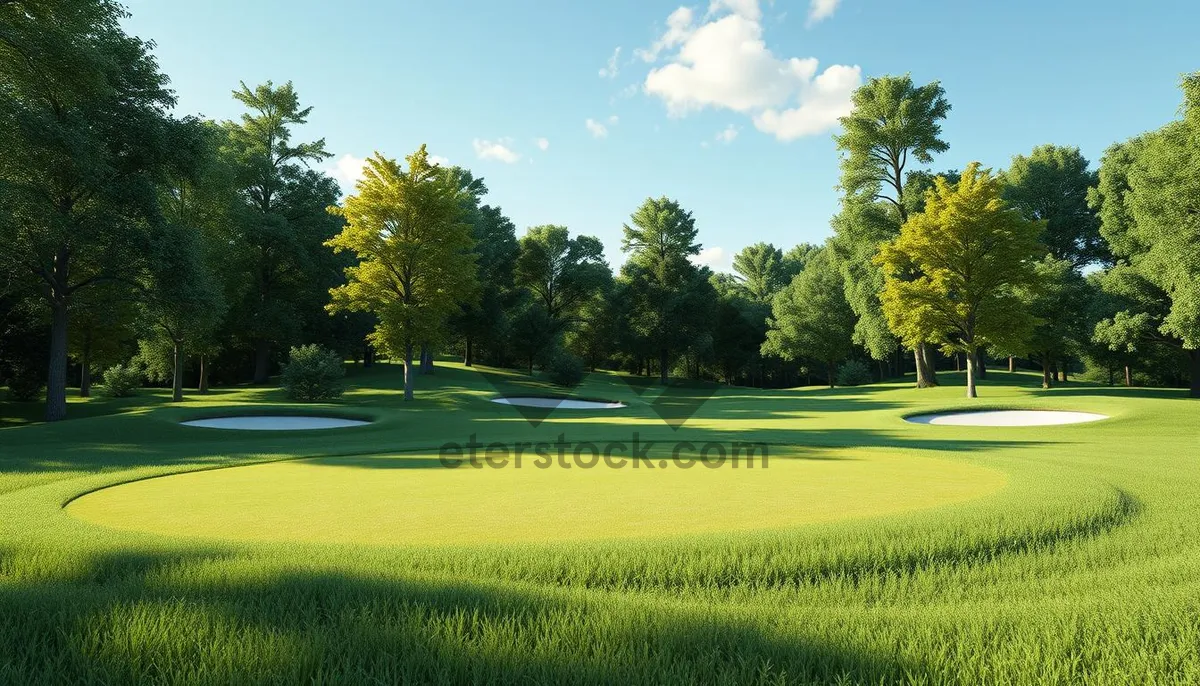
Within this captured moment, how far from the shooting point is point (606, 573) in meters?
4.73

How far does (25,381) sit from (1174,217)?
4857cm

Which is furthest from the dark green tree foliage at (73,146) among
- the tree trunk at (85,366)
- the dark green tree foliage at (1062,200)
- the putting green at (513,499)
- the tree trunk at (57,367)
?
the dark green tree foliage at (1062,200)

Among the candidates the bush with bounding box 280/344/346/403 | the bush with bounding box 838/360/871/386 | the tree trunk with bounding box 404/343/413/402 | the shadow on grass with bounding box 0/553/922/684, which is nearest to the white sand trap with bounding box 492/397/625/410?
the tree trunk with bounding box 404/343/413/402

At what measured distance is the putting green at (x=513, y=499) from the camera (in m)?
6.14

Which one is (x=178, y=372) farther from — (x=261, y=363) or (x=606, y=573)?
(x=606, y=573)

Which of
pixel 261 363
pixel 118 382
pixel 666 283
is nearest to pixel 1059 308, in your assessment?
pixel 666 283

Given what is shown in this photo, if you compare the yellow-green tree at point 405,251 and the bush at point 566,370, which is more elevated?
the yellow-green tree at point 405,251

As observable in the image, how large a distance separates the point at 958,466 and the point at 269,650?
10891mm

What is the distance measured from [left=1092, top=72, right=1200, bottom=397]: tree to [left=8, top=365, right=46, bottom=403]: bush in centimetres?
4674

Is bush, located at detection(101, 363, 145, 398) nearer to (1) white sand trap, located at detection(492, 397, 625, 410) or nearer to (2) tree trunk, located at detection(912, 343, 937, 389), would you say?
(1) white sand trap, located at detection(492, 397, 625, 410)

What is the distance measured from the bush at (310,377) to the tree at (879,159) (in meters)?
28.0

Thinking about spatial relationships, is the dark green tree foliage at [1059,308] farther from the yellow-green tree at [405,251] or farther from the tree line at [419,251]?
the yellow-green tree at [405,251]

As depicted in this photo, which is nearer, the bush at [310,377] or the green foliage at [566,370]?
the bush at [310,377]

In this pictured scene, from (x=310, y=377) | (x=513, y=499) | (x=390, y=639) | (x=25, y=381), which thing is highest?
(x=310, y=377)
